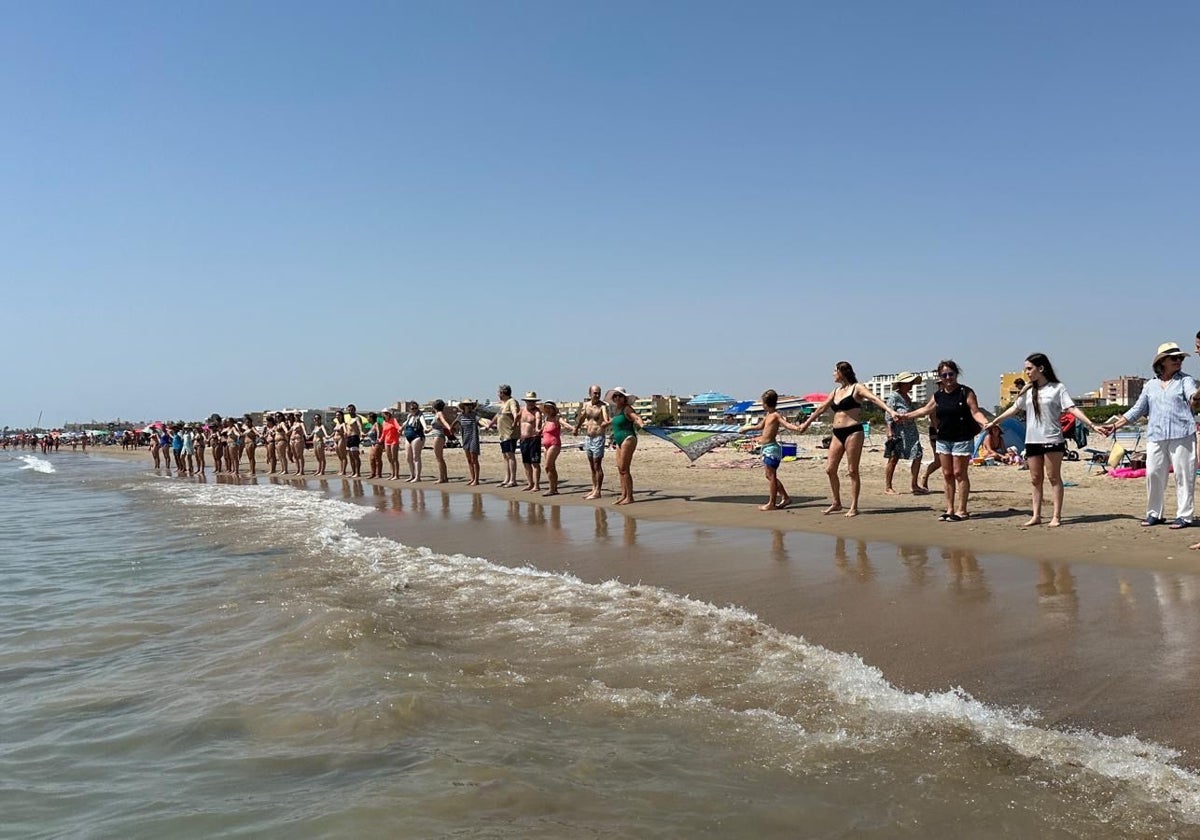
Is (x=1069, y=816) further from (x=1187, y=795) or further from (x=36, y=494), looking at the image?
(x=36, y=494)

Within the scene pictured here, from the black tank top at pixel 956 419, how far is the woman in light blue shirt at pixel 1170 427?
1.32 m

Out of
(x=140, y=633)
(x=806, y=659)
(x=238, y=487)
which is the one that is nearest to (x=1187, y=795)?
(x=806, y=659)

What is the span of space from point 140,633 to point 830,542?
5808mm

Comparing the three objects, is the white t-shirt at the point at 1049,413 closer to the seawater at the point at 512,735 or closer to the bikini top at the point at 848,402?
the bikini top at the point at 848,402

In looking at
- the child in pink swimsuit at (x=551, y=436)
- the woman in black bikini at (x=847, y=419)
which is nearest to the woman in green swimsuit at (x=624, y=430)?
the child in pink swimsuit at (x=551, y=436)

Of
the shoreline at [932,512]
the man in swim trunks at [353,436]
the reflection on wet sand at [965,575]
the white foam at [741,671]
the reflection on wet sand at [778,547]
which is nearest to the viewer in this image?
the white foam at [741,671]

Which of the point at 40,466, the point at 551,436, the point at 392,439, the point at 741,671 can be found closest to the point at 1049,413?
the point at 741,671

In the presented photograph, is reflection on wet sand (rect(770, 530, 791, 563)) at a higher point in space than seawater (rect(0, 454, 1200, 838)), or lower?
higher

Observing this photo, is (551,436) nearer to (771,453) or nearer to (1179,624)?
(771,453)

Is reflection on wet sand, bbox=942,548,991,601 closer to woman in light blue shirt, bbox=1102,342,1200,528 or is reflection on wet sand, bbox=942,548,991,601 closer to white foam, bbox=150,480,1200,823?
white foam, bbox=150,480,1200,823

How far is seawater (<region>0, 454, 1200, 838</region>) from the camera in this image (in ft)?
8.51

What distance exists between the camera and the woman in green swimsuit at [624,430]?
36.9 ft

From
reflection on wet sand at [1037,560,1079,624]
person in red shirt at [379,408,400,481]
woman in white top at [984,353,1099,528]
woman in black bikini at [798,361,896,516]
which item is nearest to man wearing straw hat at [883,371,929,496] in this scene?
woman in black bikini at [798,361,896,516]

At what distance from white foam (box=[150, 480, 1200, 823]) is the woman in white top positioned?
14.6 ft
